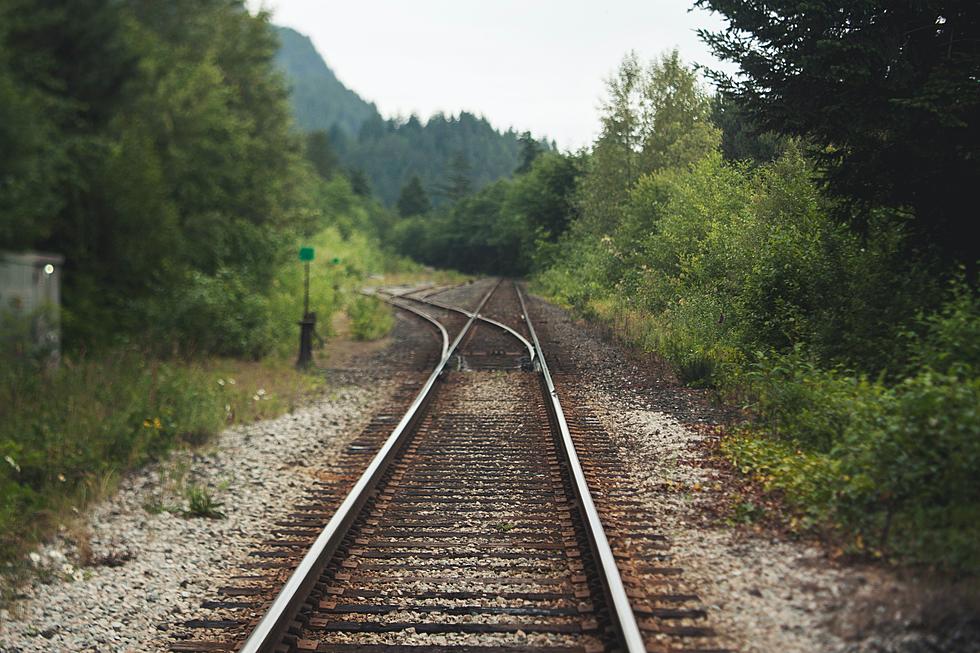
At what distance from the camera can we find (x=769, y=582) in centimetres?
457

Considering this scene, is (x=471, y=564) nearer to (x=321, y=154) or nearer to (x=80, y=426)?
(x=80, y=426)

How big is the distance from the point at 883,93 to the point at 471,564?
590 centimetres

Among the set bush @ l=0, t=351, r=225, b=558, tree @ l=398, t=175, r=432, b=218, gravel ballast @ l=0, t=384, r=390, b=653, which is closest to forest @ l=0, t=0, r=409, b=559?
bush @ l=0, t=351, r=225, b=558

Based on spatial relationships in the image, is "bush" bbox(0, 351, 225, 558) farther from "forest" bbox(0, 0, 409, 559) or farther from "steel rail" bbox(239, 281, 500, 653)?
"steel rail" bbox(239, 281, 500, 653)

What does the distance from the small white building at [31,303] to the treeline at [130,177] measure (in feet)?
2.89

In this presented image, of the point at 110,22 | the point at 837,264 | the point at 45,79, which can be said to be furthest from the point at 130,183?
the point at 837,264

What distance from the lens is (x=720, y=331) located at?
1163 cm

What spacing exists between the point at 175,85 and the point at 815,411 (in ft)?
53.7

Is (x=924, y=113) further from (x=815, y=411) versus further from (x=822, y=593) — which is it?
(x=822, y=593)

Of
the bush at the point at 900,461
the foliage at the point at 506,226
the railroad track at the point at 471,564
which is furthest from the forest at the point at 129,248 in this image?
the foliage at the point at 506,226

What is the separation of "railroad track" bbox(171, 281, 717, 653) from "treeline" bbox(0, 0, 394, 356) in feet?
29.0

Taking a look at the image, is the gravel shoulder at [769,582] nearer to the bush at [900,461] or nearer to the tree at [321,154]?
the bush at [900,461]

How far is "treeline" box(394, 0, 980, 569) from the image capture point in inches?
191

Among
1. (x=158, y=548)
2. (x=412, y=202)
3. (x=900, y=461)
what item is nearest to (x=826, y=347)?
(x=900, y=461)
